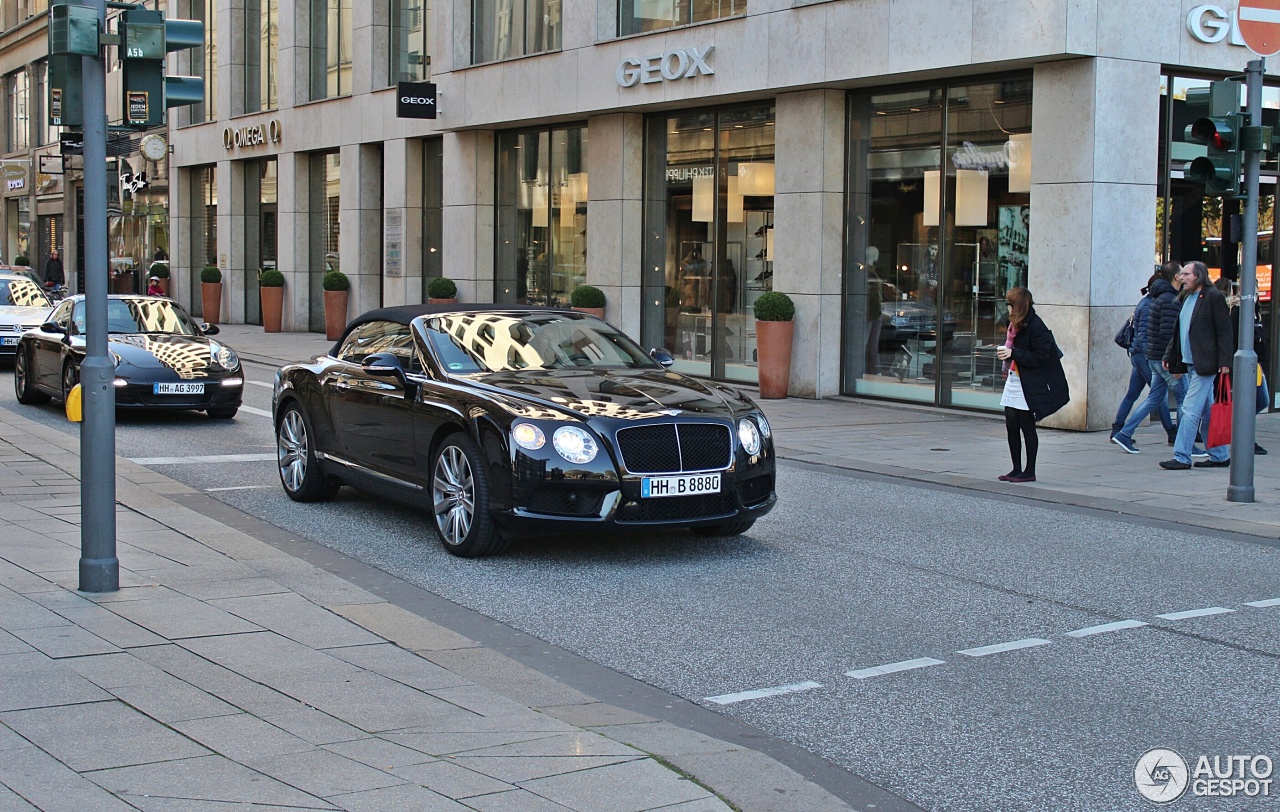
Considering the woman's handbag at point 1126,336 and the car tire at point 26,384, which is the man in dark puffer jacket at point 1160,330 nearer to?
the woman's handbag at point 1126,336

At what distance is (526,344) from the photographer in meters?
9.71

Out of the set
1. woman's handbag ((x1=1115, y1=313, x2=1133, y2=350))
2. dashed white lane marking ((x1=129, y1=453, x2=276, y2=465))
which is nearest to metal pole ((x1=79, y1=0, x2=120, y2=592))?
dashed white lane marking ((x1=129, y1=453, x2=276, y2=465))

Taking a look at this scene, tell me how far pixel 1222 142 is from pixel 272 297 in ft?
88.4

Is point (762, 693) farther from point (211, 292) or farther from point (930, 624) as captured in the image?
point (211, 292)

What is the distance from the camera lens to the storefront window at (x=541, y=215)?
2508 centimetres

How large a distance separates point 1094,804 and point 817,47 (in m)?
15.3

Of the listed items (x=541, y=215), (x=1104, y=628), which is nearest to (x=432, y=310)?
(x=1104, y=628)

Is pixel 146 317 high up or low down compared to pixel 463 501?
up

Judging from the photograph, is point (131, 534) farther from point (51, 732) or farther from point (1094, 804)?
point (1094, 804)

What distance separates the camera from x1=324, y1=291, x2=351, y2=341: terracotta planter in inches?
1234

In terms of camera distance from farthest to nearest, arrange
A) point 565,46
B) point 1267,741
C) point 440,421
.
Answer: point 565,46 < point 440,421 < point 1267,741

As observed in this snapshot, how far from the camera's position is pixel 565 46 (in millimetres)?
23734

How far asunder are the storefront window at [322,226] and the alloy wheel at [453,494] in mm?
25008

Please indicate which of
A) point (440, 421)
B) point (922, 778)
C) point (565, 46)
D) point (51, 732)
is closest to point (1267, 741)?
point (922, 778)
